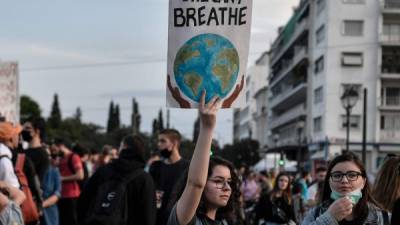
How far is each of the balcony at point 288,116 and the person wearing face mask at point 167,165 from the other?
2383 inches

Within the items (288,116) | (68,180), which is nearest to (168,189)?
(68,180)

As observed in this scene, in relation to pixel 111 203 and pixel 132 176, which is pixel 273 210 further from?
pixel 111 203

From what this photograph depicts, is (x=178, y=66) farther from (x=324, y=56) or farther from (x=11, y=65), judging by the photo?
(x=324, y=56)

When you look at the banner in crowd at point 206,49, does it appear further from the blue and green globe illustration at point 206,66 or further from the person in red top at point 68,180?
the person in red top at point 68,180

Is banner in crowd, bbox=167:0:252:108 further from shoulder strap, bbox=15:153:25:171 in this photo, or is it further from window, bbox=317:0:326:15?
window, bbox=317:0:326:15

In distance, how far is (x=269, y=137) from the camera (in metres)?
100

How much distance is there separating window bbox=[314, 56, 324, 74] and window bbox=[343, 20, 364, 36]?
130 inches

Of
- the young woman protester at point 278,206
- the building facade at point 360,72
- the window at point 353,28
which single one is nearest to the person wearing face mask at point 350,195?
the young woman protester at point 278,206

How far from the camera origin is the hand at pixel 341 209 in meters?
4.38

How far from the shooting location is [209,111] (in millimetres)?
4031

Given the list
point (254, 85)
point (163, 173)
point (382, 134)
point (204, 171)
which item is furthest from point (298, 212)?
point (254, 85)

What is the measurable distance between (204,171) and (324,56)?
185 ft

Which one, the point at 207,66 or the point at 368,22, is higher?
the point at 368,22

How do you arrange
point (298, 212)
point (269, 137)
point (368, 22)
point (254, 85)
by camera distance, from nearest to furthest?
1. point (298, 212)
2. point (368, 22)
3. point (269, 137)
4. point (254, 85)
